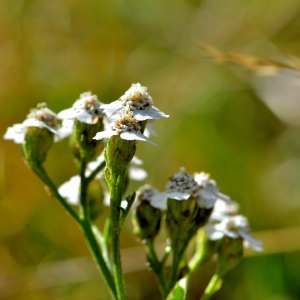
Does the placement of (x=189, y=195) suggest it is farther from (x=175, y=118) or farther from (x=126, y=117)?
(x=175, y=118)

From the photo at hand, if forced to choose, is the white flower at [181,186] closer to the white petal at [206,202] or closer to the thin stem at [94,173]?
the white petal at [206,202]

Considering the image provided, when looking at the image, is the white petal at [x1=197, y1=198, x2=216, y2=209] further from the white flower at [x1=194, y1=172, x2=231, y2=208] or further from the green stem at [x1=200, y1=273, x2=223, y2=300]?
the green stem at [x1=200, y1=273, x2=223, y2=300]

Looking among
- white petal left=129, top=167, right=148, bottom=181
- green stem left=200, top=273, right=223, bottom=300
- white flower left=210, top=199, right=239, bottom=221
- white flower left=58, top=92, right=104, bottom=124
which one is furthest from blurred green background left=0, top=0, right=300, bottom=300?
white flower left=58, top=92, right=104, bottom=124

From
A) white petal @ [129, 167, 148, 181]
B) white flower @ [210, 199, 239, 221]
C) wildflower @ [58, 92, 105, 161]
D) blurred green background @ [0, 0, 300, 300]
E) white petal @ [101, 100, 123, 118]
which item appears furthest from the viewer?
blurred green background @ [0, 0, 300, 300]

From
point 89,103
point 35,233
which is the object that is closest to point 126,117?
point 89,103

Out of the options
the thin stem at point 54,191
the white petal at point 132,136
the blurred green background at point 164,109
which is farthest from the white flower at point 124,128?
the blurred green background at point 164,109

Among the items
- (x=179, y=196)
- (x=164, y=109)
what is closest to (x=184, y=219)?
(x=179, y=196)
